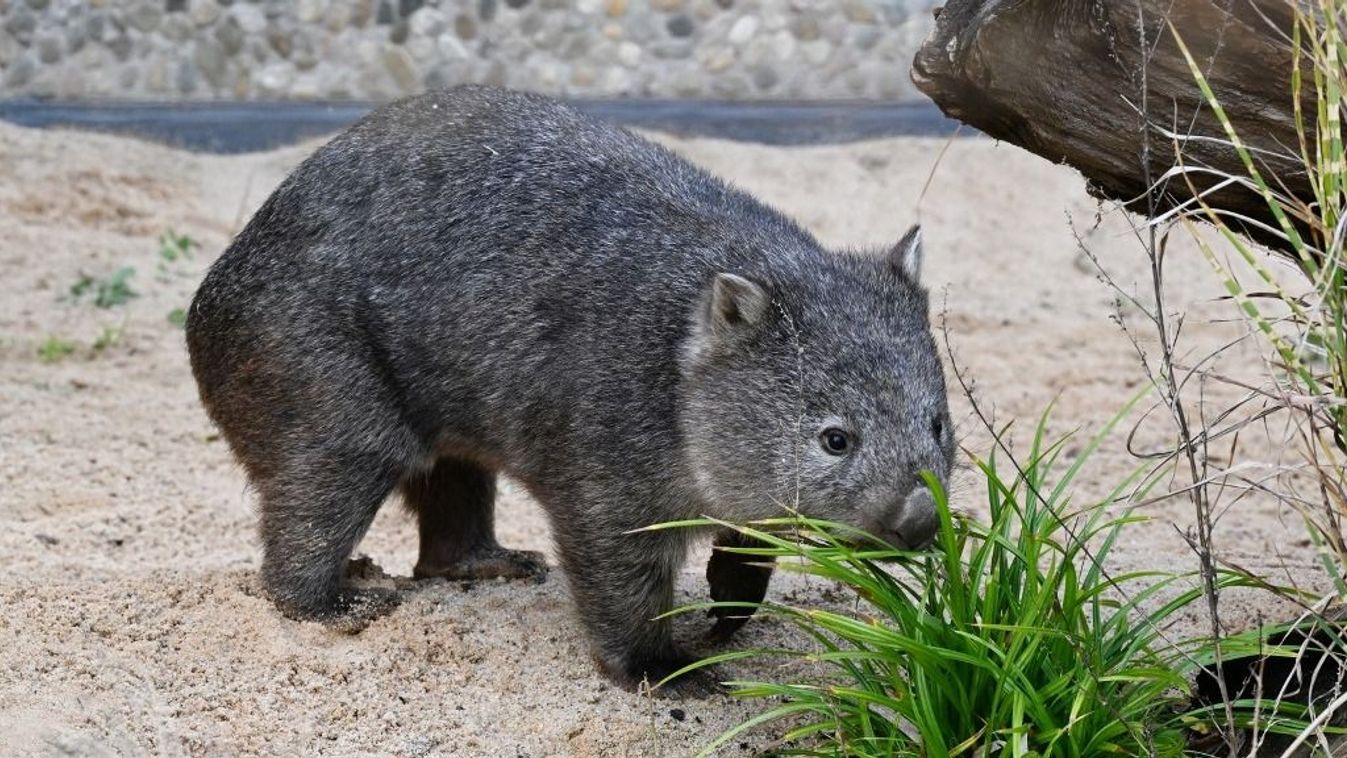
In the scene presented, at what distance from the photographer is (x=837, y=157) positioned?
979cm

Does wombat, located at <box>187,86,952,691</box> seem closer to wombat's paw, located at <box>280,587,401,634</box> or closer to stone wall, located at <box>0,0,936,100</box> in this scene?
wombat's paw, located at <box>280,587,401,634</box>

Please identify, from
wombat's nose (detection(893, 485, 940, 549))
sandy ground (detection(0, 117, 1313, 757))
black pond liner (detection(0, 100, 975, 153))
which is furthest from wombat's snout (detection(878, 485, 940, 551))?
black pond liner (detection(0, 100, 975, 153))

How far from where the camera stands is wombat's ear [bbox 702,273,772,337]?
13.8 ft

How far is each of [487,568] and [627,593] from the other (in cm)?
100

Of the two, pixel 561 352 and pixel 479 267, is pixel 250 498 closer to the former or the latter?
pixel 479 267

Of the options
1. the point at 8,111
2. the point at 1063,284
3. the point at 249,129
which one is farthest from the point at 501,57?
the point at 1063,284

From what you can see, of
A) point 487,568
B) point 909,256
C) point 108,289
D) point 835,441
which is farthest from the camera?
point 108,289

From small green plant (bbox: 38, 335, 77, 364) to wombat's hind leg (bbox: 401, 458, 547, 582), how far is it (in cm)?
275

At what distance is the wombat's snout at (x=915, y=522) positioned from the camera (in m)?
3.84

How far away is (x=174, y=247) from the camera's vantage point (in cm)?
859

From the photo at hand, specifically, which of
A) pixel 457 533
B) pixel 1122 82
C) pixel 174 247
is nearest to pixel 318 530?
pixel 457 533

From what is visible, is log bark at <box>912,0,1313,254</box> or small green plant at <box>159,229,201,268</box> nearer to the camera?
log bark at <box>912,0,1313,254</box>

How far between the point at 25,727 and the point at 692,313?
1.88 meters

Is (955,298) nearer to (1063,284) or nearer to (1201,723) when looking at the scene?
(1063,284)
